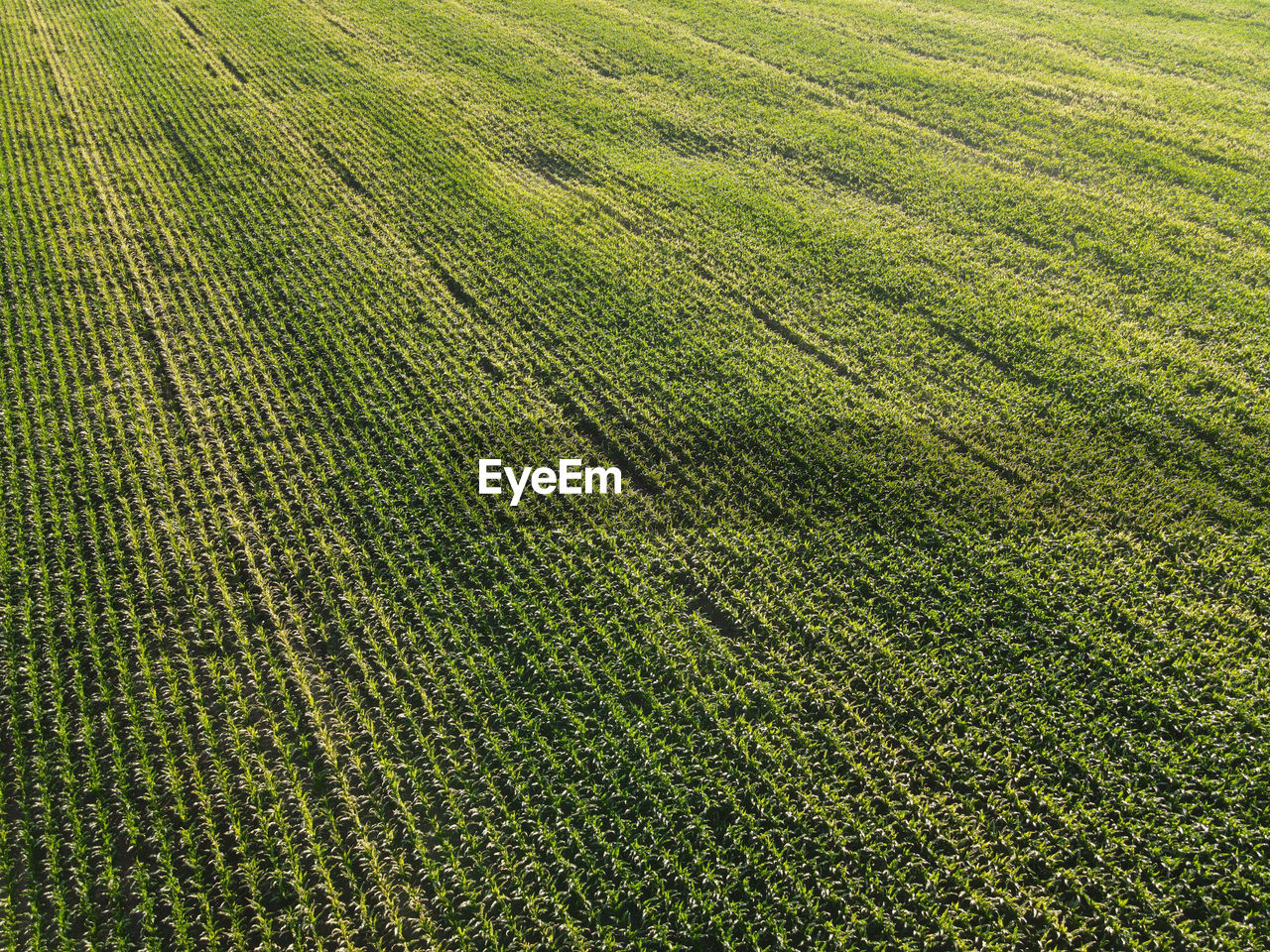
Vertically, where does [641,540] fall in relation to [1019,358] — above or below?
below

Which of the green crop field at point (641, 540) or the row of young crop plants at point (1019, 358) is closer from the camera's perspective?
the green crop field at point (641, 540)

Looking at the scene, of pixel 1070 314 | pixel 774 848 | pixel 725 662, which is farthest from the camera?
pixel 1070 314

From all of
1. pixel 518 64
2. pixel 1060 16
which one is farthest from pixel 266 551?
pixel 1060 16

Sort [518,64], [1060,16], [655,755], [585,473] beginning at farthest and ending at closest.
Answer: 1. [1060,16]
2. [518,64]
3. [585,473]
4. [655,755]

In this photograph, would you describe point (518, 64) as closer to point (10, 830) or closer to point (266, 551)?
point (266, 551)

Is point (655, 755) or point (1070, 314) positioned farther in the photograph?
point (1070, 314)

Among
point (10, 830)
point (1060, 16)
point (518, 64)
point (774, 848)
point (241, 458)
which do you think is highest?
point (1060, 16)

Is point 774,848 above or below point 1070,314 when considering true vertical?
below

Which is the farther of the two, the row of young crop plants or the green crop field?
the row of young crop plants
